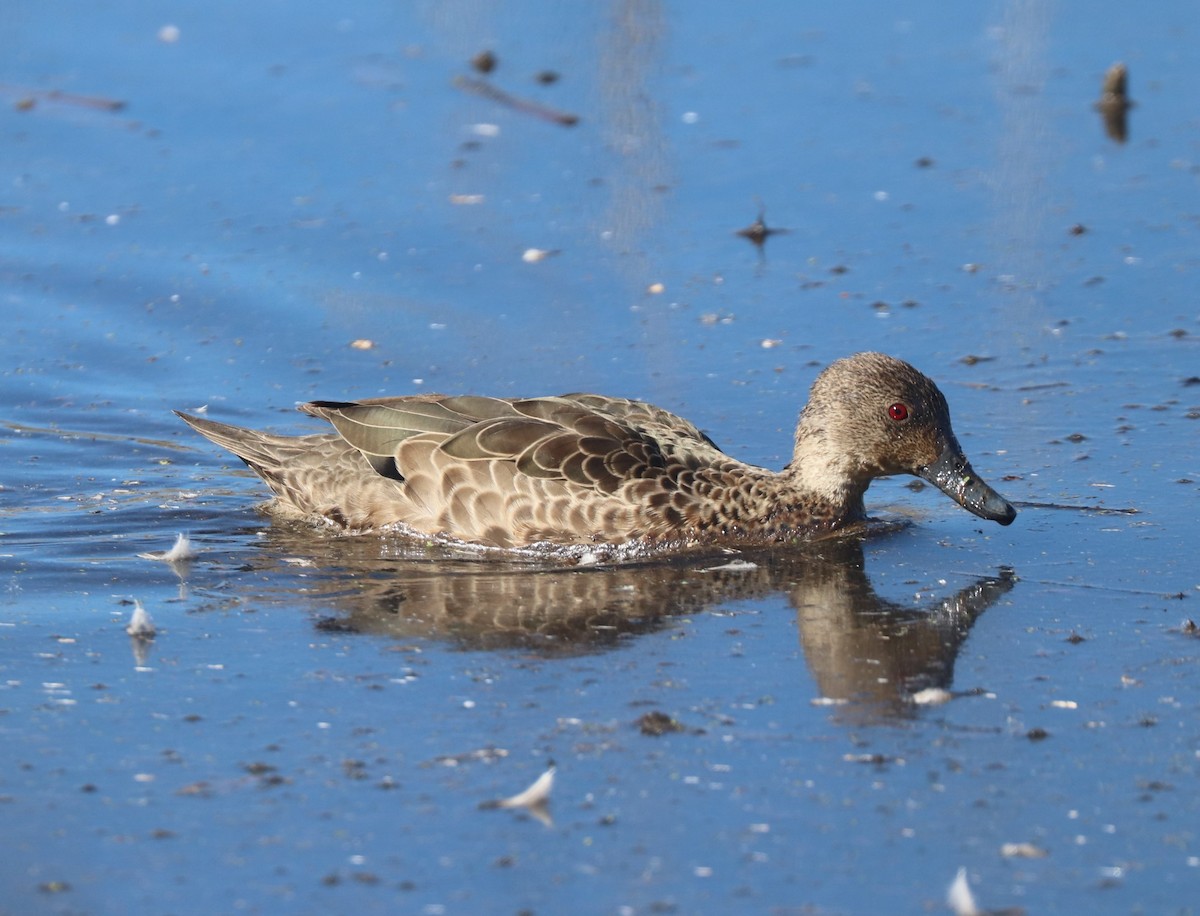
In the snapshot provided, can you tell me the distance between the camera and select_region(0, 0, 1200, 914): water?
16.3 feet

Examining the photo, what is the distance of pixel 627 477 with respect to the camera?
7.63 m

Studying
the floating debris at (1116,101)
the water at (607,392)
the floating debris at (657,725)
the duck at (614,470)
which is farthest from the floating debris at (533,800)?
the floating debris at (1116,101)

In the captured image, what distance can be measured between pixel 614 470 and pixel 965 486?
1.35 meters

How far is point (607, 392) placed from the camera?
30.1 feet

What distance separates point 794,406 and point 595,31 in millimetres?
6444

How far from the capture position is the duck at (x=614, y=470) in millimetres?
7598

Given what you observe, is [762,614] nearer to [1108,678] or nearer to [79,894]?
[1108,678]

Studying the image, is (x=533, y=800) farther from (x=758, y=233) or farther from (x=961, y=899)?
(x=758, y=233)

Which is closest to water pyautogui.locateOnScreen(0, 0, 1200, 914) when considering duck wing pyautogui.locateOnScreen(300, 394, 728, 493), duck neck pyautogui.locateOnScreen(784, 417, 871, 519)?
duck neck pyautogui.locateOnScreen(784, 417, 871, 519)

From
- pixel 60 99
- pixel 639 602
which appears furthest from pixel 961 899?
pixel 60 99

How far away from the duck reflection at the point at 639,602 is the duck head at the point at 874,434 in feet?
0.96

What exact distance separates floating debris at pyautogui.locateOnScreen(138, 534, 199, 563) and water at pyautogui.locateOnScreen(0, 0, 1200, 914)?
13 centimetres

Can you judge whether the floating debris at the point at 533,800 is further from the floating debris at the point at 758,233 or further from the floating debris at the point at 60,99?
the floating debris at the point at 60,99

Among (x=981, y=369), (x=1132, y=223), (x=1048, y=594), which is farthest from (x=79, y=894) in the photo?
(x=1132, y=223)
